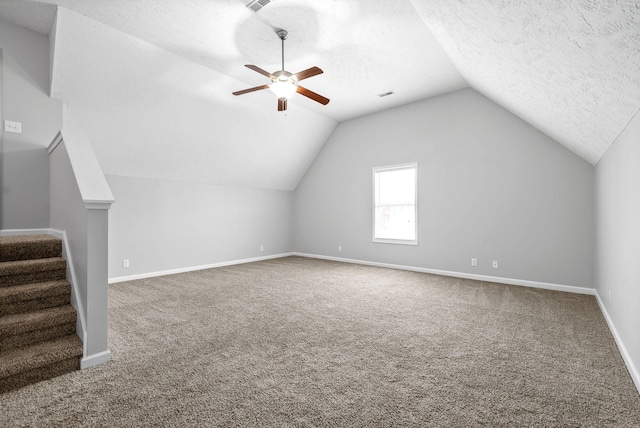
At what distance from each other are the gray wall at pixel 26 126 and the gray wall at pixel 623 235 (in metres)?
5.64

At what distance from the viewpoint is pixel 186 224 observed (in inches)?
221

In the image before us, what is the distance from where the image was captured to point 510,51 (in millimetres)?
2473

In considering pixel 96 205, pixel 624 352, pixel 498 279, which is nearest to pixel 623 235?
pixel 624 352

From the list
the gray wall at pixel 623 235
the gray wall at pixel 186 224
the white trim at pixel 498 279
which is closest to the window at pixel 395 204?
the white trim at pixel 498 279

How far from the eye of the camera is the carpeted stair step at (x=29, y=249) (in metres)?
2.45

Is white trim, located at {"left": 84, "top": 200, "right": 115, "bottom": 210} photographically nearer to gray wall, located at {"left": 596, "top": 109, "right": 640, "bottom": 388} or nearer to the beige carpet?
the beige carpet

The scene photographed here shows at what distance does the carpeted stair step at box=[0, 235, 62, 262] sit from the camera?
8.04 ft

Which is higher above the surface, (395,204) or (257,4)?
(257,4)

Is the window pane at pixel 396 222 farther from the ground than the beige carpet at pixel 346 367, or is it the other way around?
the window pane at pixel 396 222

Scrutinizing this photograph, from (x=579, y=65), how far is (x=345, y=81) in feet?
10.4

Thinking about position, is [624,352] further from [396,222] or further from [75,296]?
[75,296]

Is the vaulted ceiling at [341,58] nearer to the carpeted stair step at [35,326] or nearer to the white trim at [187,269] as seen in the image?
the white trim at [187,269]

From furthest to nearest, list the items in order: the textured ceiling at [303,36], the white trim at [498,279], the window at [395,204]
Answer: the window at [395,204] < the white trim at [498,279] < the textured ceiling at [303,36]

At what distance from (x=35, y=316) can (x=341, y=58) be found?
13.3 ft
